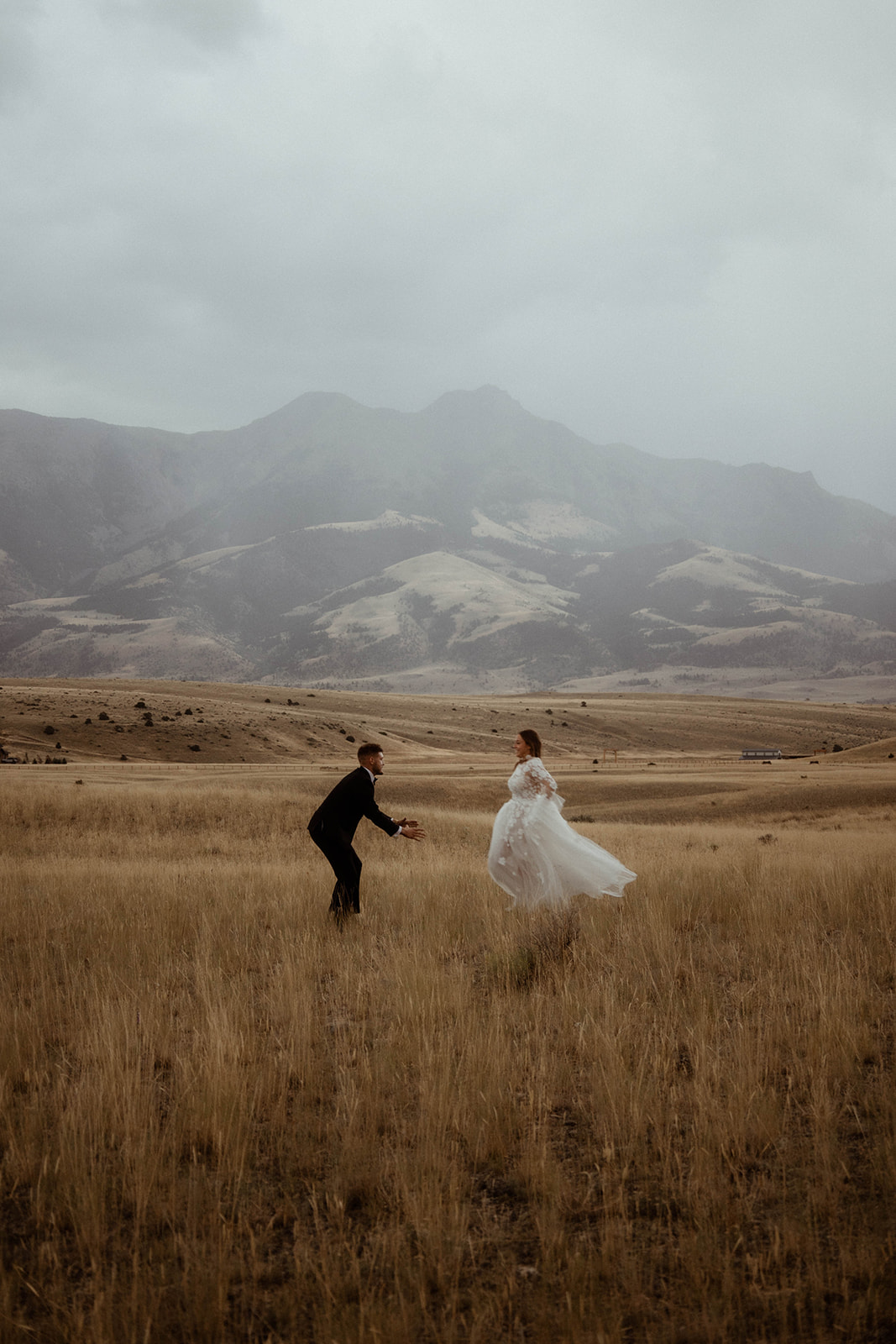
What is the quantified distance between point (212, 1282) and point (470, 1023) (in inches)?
106

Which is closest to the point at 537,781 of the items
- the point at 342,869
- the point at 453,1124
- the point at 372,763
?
the point at 372,763

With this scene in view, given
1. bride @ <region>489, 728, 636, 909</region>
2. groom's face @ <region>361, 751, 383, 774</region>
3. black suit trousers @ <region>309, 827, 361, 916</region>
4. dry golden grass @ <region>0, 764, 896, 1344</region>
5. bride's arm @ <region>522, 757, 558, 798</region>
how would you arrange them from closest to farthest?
1. dry golden grass @ <region>0, 764, 896, 1344</region>
2. black suit trousers @ <region>309, 827, 361, 916</region>
3. groom's face @ <region>361, 751, 383, 774</region>
4. bride @ <region>489, 728, 636, 909</region>
5. bride's arm @ <region>522, 757, 558, 798</region>

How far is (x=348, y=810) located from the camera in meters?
10.1

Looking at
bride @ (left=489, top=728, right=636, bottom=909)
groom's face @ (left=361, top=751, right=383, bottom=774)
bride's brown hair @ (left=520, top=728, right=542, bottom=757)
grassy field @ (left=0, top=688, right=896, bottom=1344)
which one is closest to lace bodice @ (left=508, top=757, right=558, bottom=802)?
bride @ (left=489, top=728, right=636, bottom=909)

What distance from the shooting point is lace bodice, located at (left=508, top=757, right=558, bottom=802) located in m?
10.8

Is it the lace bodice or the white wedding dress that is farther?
the lace bodice

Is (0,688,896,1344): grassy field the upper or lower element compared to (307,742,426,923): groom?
lower

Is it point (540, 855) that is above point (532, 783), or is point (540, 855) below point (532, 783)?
below

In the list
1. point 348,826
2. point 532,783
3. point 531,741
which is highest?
point 531,741

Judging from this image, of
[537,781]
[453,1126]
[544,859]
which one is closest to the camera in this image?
[453,1126]

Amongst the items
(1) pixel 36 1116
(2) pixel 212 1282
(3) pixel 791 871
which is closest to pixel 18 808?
(3) pixel 791 871

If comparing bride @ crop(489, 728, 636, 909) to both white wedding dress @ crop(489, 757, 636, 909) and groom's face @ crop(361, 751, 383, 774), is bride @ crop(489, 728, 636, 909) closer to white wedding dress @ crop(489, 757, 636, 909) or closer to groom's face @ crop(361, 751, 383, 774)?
white wedding dress @ crop(489, 757, 636, 909)

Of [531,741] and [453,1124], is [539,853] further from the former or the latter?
[453,1124]

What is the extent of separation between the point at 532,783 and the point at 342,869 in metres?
2.43
